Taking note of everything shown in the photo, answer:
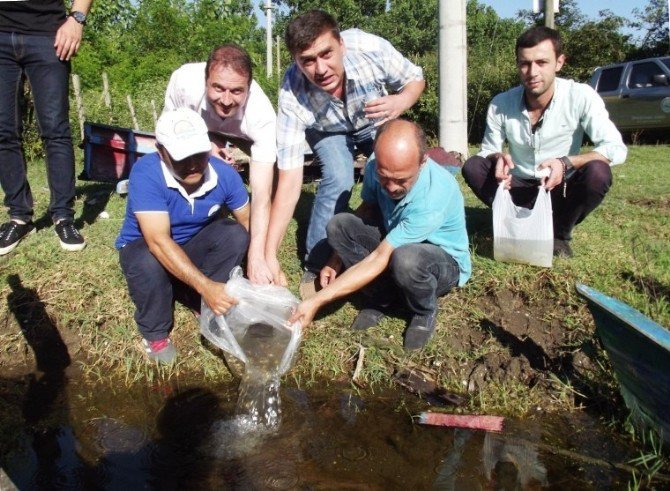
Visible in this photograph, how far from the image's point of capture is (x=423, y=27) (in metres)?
50.4

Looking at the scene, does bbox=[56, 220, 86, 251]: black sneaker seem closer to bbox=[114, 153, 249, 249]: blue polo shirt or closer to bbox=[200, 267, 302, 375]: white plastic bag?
bbox=[114, 153, 249, 249]: blue polo shirt

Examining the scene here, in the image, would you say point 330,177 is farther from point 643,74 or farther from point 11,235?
point 643,74

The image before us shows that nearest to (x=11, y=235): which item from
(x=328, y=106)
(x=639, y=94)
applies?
(x=328, y=106)

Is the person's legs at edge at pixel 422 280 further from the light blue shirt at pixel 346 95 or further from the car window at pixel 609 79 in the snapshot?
the car window at pixel 609 79

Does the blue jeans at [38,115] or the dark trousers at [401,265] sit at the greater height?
the blue jeans at [38,115]

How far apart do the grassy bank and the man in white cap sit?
0.88 feet

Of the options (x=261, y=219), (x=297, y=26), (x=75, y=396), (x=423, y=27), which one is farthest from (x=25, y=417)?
(x=423, y=27)

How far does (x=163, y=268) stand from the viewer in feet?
10.9

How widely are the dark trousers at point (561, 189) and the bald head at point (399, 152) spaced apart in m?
1.13

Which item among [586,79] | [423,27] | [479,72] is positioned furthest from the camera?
[423,27]

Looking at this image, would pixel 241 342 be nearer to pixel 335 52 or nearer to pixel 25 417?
pixel 25 417

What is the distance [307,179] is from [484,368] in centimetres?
407

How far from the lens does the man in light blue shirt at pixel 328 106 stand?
3.55 m

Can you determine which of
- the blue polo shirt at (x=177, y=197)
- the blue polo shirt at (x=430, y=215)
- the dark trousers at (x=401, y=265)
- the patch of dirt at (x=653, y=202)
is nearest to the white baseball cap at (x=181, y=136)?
the blue polo shirt at (x=177, y=197)
